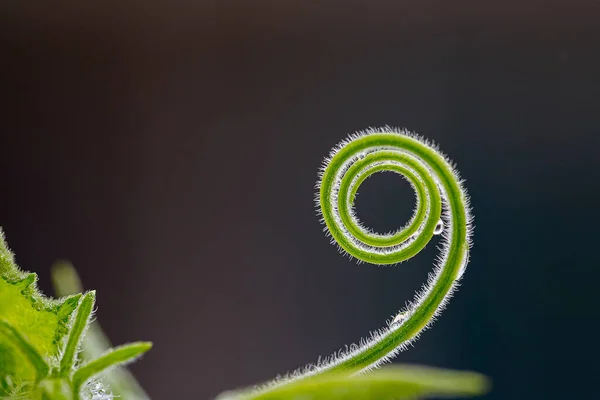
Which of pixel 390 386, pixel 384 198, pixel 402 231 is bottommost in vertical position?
pixel 390 386

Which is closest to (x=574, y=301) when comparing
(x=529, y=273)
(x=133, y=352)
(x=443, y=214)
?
(x=529, y=273)

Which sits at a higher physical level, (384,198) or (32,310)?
(384,198)

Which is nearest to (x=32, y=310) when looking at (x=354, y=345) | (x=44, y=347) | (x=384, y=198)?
(x=44, y=347)

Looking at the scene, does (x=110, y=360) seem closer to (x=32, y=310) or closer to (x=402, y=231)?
(x=32, y=310)

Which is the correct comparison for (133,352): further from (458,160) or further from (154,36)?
(154,36)

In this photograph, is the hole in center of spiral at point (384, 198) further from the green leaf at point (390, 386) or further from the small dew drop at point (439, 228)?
A: the green leaf at point (390, 386)

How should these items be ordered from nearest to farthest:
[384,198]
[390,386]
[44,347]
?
[390,386] → [44,347] → [384,198]

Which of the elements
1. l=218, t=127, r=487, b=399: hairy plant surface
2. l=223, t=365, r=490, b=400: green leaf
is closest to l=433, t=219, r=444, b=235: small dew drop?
l=218, t=127, r=487, b=399: hairy plant surface

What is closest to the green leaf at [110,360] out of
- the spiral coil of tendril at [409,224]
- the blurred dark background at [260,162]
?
the spiral coil of tendril at [409,224]
